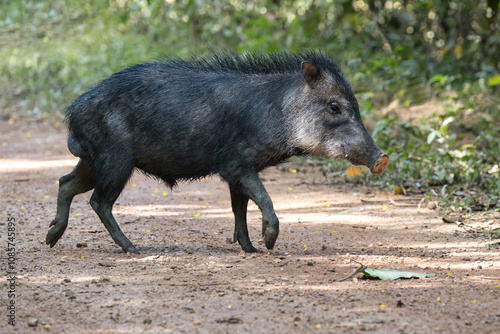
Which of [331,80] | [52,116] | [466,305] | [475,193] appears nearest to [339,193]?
[475,193]

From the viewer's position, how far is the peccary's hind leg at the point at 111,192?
4914 millimetres

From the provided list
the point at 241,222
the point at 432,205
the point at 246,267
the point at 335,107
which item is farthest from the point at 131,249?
the point at 432,205

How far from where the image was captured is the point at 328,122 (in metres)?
4.91

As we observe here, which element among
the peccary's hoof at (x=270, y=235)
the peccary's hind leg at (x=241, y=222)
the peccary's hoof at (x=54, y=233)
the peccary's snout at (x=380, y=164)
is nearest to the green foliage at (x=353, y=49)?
the peccary's snout at (x=380, y=164)

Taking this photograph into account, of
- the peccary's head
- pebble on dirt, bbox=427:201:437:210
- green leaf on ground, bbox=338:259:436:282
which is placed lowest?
pebble on dirt, bbox=427:201:437:210

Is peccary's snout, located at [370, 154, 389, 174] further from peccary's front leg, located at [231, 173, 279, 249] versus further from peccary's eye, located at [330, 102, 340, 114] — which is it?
peccary's front leg, located at [231, 173, 279, 249]

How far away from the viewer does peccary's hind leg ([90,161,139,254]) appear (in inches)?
193

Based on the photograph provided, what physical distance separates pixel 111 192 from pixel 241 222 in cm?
101

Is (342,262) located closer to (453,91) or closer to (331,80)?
(331,80)

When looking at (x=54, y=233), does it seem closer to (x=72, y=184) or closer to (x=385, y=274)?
(x=72, y=184)

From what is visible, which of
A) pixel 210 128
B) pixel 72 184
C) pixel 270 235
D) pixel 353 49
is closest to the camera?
pixel 270 235

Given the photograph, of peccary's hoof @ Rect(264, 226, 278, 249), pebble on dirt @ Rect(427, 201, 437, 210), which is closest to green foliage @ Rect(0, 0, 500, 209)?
pebble on dirt @ Rect(427, 201, 437, 210)

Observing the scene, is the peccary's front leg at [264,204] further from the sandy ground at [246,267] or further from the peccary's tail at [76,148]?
the peccary's tail at [76,148]

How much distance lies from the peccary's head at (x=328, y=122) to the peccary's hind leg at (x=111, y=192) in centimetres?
130
